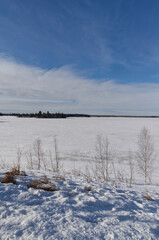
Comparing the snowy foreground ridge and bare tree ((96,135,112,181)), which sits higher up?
the snowy foreground ridge

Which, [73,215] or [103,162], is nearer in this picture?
[73,215]

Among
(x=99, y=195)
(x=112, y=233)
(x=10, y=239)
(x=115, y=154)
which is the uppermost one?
(x=10, y=239)

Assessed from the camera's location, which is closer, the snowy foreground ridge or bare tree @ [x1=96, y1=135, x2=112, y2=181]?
the snowy foreground ridge

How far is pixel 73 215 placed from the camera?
2.67 m

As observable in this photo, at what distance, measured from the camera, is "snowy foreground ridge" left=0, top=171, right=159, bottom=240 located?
2.20 meters

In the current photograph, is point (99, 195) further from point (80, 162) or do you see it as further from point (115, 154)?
point (115, 154)

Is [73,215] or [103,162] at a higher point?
[73,215]

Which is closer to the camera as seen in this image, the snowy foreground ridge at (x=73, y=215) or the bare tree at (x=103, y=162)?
the snowy foreground ridge at (x=73, y=215)

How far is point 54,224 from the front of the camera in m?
2.36

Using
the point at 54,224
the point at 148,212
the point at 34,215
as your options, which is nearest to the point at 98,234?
the point at 54,224

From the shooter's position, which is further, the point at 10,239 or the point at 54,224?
the point at 54,224

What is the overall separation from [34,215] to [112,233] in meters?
1.31

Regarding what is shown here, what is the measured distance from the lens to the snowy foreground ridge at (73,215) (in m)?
2.20

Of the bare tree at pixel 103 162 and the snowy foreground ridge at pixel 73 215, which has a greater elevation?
the snowy foreground ridge at pixel 73 215
